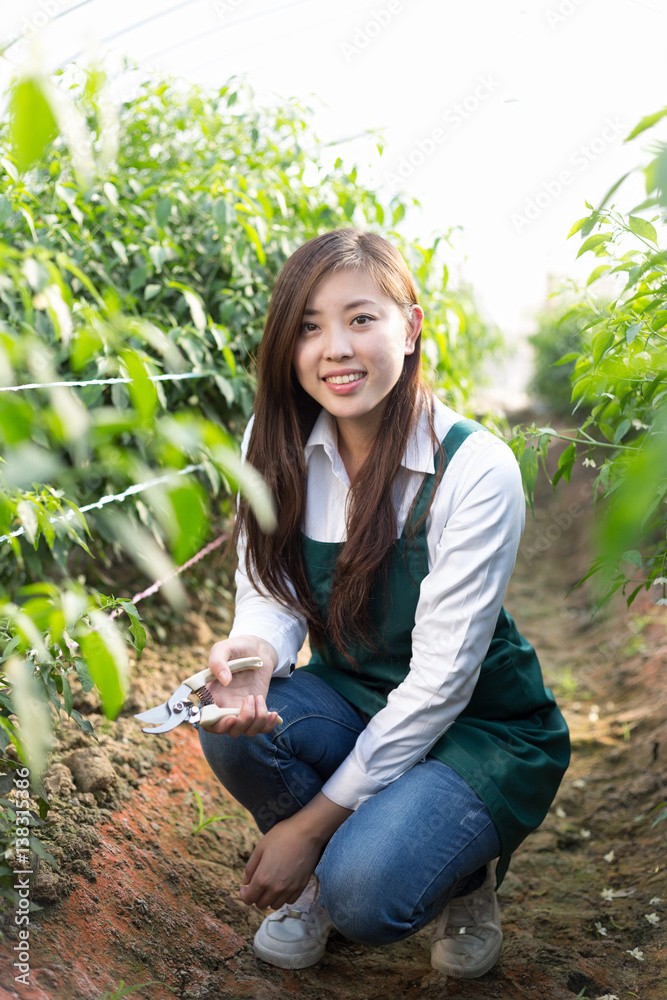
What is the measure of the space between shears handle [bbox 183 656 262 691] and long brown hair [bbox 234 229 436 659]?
17 cm

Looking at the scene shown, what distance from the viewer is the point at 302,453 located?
149 centimetres

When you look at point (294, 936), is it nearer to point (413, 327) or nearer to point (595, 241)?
point (413, 327)

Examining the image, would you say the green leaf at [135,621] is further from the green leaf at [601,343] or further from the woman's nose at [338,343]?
the green leaf at [601,343]

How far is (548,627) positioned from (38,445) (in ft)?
8.17

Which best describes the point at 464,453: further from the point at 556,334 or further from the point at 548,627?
the point at 556,334

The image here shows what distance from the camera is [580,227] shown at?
1.26 meters

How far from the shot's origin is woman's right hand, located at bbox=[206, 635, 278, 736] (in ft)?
4.00

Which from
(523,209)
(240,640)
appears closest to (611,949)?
(240,640)

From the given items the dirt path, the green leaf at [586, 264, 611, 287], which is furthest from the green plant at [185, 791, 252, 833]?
the green leaf at [586, 264, 611, 287]

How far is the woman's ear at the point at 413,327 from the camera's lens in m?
1.43

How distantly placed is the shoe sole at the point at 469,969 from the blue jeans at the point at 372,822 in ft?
0.36

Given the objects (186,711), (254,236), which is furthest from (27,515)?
(254,236)

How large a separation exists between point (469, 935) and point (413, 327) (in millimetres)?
1067

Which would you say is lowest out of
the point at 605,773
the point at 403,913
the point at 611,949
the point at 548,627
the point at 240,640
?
the point at 548,627
